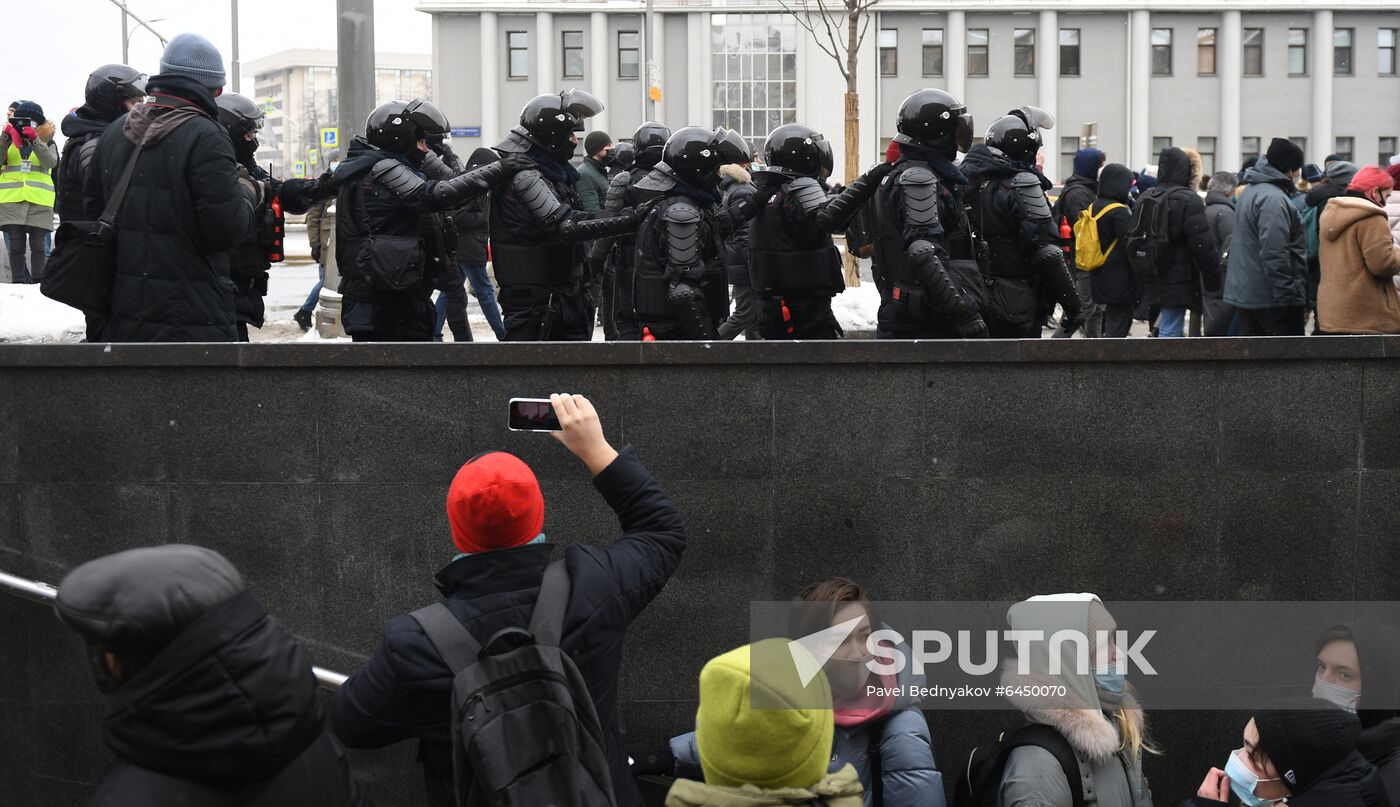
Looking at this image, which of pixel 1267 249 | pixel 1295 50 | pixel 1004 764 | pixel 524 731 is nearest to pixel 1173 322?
pixel 1267 249

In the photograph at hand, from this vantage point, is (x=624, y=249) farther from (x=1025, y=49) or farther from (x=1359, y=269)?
(x=1025, y=49)

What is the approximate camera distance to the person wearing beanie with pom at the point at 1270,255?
1021cm

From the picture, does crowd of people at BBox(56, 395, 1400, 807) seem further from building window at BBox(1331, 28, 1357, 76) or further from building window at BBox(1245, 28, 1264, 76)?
building window at BBox(1331, 28, 1357, 76)

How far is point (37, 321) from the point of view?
11.0 meters

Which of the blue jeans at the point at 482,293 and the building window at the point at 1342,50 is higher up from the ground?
the building window at the point at 1342,50

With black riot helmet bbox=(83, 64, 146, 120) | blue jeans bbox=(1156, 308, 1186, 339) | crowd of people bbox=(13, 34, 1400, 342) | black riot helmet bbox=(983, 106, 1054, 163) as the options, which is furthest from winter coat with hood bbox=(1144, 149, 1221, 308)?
black riot helmet bbox=(83, 64, 146, 120)

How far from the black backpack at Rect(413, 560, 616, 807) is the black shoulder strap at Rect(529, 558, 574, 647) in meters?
0.10

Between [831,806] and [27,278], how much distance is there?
13491 mm

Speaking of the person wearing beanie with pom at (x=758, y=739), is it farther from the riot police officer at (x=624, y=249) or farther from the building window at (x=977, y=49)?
the building window at (x=977, y=49)

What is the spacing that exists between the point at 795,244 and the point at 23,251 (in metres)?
8.79

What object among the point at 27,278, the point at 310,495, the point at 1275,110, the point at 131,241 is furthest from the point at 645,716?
the point at 1275,110

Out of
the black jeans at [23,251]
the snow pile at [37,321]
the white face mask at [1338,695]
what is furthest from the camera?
the black jeans at [23,251]

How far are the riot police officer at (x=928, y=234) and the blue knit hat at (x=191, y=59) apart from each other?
11.3ft

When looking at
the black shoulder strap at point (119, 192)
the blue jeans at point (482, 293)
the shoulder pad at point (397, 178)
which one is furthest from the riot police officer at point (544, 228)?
the blue jeans at point (482, 293)
